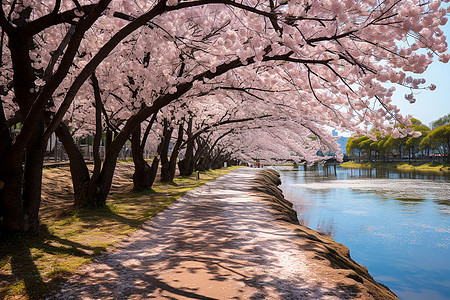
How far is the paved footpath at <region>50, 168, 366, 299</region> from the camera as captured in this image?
13.9 feet

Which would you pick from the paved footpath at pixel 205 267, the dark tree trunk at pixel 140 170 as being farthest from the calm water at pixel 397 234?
the dark tree trunk at pixel 140 170

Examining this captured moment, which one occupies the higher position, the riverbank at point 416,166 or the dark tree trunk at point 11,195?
the riverbank at point 416,166

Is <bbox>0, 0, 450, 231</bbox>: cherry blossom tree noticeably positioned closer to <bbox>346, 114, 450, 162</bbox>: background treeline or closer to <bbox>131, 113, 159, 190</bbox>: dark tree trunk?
<bbox>131, 113, 159, 190</bbox>: dark tree trunk

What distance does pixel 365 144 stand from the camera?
87188mm

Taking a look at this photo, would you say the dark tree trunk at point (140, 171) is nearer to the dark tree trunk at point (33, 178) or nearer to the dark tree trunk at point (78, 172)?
the dark tree trunk at point (78, 172)

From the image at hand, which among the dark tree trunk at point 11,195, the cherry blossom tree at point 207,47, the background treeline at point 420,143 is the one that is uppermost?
the background treeline at point 420,143

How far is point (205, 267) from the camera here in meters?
5.22

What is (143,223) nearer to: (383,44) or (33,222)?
(33,222)

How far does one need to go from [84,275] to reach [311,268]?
10.8ft

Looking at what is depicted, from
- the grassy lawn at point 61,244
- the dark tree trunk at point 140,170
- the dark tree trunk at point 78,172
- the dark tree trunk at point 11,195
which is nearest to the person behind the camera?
the grassy lawn at point 61,244

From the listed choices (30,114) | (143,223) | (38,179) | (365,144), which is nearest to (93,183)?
(143,223)

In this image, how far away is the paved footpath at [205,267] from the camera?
4.25 meters

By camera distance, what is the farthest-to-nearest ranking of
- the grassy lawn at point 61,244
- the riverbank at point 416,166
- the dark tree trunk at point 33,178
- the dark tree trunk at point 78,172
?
1. the riverbank at point 416,166
2. the dark tree trunk at point 78,172
3. the dark tree trunk at point 33,178
4. the grassy lawn at point 61,244

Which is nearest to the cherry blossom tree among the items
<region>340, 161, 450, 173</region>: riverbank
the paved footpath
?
the paved footpath
